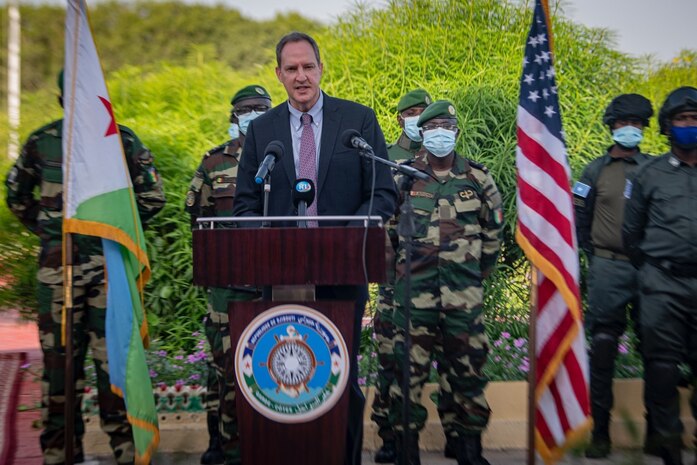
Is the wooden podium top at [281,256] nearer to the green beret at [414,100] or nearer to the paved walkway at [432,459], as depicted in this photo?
the paved walkway at [432,459]

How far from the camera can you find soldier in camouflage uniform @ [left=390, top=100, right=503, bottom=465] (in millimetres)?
6324

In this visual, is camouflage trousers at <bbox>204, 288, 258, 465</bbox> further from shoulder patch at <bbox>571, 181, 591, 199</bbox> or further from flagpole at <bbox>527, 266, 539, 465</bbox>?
shoulder patch at <bbox>571, 181, 591, 199</bbox>

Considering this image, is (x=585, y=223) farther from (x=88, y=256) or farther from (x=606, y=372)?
(x=88, y=256)

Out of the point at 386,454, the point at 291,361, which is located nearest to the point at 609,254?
the point at 386,454

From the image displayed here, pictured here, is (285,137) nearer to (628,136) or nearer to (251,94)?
(251,94)

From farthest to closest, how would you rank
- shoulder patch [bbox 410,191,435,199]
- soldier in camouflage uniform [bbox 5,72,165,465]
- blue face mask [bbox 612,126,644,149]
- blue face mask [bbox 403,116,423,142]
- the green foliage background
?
the green foliage background, blue face mask [bbox 403,116,423,142], blue face mask [bbox 612,126,644,149], shoulder patch [bbox 410,191,435,199], soldier in camouflage uniform [bbox 5,72,165,465]

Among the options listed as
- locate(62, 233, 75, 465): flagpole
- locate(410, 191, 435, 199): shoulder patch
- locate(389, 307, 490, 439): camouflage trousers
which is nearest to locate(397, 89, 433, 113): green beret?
locate(410, 191, 435, 199): shoulder patch

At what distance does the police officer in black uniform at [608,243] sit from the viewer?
22.7ft

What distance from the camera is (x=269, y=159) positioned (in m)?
4.39

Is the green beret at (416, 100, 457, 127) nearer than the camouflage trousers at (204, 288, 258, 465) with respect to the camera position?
No

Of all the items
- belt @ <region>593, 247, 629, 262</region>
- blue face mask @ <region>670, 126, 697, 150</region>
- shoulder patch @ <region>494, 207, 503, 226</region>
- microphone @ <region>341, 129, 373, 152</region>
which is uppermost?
blue face mask @ <region>670, 126, 697, 150</region>

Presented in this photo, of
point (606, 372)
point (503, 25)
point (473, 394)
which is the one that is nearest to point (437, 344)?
point (473, 394)

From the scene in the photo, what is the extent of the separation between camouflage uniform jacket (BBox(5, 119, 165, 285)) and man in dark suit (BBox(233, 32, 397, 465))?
45.7 inches

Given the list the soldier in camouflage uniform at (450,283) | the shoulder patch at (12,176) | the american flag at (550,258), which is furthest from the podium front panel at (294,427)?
the shoulder patch at (12,176)
